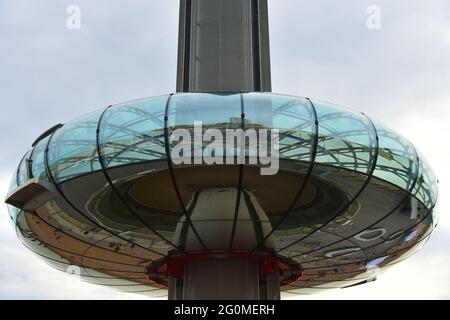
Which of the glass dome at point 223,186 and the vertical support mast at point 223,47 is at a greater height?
the vertical support mast at point 223,47

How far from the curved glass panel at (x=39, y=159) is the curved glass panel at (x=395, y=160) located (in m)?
7.14

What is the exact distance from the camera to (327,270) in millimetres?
18188

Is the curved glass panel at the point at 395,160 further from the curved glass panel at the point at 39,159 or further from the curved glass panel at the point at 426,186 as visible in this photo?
the curved glass panel at the point at 39,159

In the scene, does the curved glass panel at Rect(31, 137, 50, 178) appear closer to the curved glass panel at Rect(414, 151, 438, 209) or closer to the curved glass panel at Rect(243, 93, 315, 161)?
the curved glass panel at Rect(243, 93, 315, 161)

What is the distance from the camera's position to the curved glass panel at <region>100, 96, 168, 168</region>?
1198cm

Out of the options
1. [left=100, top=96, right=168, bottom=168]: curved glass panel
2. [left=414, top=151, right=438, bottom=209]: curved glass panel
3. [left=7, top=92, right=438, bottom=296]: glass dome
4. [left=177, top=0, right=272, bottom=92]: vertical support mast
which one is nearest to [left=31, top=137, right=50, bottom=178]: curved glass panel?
[left=7, top=92, right=438, bottom=296]: glass dome

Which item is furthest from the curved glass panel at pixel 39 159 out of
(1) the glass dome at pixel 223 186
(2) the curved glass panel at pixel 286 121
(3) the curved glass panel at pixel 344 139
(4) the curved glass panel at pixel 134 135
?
(3) the curved glass panel at pixel 344 139

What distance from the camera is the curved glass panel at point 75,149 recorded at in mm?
12406

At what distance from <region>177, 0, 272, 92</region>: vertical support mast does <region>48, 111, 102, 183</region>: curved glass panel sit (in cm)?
519

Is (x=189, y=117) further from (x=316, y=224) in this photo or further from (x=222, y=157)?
(x=316, y=224)
